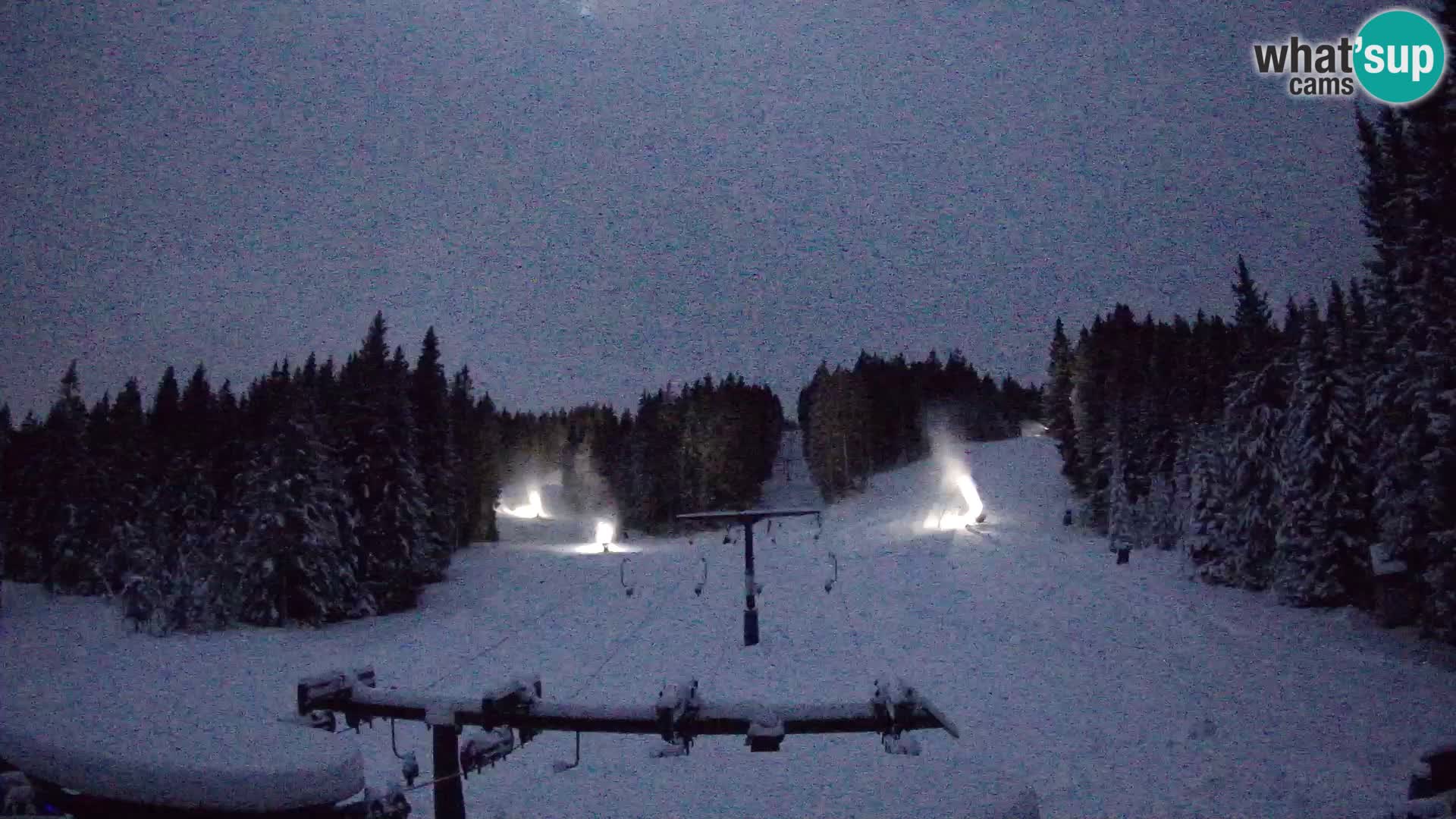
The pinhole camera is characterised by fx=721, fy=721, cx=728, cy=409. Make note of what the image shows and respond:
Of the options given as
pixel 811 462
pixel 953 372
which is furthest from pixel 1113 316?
pixel 811 462

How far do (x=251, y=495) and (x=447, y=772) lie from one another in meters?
34.0

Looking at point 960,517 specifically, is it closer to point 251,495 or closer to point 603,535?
point 603,535

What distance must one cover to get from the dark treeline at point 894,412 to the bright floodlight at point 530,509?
38734mm

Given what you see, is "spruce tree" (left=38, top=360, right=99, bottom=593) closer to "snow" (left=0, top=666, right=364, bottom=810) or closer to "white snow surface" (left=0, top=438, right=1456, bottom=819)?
"white snow surface" (left=0, top=438, right=1456, bottom=819)

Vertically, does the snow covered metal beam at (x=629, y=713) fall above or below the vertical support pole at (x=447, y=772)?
above

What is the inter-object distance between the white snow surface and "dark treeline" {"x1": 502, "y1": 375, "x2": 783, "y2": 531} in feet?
109

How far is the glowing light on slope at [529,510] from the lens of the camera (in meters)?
98.2

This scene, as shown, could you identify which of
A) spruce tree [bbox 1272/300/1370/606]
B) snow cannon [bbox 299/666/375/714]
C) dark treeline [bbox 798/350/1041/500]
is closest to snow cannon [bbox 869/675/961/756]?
snow cannon [bbox 299/666/375/714]

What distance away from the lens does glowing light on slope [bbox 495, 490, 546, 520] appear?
9819 cm

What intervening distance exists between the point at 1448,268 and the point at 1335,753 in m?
12.9

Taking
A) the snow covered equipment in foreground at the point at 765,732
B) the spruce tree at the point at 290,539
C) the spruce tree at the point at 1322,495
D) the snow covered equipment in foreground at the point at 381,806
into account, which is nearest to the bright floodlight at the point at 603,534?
the spruce tree at the point at 290,539

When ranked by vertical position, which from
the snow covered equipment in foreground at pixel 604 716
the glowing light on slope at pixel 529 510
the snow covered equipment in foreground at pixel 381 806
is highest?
the snow covered equipment in foreground at pixel 381 806

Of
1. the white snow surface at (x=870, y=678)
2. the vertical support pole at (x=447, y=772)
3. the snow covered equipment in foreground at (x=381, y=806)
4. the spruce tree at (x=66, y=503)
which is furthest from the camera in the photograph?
the spruce tree at (x=66, y=503)

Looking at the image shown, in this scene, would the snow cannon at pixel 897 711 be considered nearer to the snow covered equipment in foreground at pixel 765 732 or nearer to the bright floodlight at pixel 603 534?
the snow covered equipment in foreground at pixel 765 732
